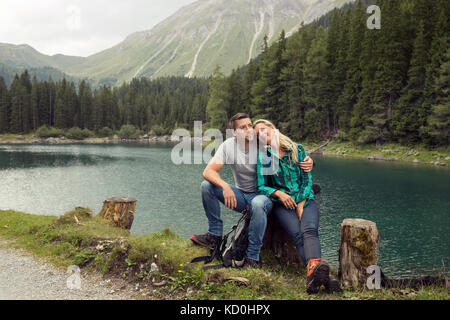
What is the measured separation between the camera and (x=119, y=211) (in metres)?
8.48

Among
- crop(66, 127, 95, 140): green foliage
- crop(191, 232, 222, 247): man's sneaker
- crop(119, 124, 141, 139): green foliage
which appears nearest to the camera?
crop(191, 232, 222, 247): man's sneaker

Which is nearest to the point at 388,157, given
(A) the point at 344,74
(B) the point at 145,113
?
(A) the point at 344,74

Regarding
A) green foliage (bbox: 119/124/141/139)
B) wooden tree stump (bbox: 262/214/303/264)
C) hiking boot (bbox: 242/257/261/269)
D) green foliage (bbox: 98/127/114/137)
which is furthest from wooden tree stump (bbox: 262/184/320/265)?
green foliage (bbox: 98/127/114/137)

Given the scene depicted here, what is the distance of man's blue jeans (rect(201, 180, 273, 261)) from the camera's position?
509 cm

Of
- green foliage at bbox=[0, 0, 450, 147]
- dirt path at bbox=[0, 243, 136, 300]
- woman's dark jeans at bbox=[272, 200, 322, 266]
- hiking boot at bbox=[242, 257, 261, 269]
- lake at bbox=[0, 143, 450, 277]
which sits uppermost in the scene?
green foliage at bbox=[0, 0, 450, 147]

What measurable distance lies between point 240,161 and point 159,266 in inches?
99.2

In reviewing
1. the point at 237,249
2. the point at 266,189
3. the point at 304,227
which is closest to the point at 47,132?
the point at 237,249

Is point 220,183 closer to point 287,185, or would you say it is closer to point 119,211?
point 287,185

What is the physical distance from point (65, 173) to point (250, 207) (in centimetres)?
3308

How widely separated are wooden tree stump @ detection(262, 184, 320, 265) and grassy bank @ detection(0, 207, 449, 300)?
153 millimetres

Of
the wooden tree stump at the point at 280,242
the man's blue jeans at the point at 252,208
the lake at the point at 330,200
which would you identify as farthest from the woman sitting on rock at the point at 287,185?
the lake at the point at 330,200

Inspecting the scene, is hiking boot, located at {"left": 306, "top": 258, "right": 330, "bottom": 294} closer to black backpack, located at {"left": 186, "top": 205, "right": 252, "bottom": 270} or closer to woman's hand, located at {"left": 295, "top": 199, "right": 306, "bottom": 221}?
woman's hand, located at {"left": 295, "top": 199, "right": 306, "bottom": 221}

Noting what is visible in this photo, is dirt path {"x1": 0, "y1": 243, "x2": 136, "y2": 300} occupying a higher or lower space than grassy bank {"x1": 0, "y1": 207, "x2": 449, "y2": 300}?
lower

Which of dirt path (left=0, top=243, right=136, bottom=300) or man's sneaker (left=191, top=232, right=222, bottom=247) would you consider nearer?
dirt path (left=0, top=243, right=136, bottom=300)
